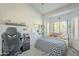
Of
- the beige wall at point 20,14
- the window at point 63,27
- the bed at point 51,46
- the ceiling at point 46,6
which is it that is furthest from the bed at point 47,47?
the ceiling at point 46,6

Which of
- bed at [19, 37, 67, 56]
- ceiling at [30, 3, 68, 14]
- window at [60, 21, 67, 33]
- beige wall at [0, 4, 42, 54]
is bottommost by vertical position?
bed at [19, 37, 67, 56]

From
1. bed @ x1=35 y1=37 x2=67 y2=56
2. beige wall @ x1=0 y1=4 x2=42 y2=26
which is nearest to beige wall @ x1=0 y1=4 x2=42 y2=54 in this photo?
beige wall @ x1=0 y1=4 x2=42 y2=26

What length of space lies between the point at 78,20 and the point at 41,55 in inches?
28.7

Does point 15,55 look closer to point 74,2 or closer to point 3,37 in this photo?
point 3,37

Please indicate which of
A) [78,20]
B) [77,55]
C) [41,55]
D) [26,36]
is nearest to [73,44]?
[77,55]

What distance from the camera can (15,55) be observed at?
6.12 ft

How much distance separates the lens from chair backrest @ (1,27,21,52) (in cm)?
185

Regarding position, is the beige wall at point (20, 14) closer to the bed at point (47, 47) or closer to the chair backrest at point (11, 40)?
the chair backrest at point (11, 40)

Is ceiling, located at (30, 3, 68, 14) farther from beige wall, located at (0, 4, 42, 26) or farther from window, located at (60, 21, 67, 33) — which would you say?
window, located at (60, 21, 67, 33)

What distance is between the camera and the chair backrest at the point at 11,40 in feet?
6.06

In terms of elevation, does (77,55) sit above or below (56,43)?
below

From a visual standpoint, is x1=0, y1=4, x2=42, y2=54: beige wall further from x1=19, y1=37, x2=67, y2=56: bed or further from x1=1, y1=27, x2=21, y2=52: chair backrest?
x1=19, y1=37, x2=67, y2=56: bed

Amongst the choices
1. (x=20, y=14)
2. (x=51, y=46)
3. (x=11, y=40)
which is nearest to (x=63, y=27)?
(x=51, y=46)

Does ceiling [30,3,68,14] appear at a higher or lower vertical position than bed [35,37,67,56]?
higher
